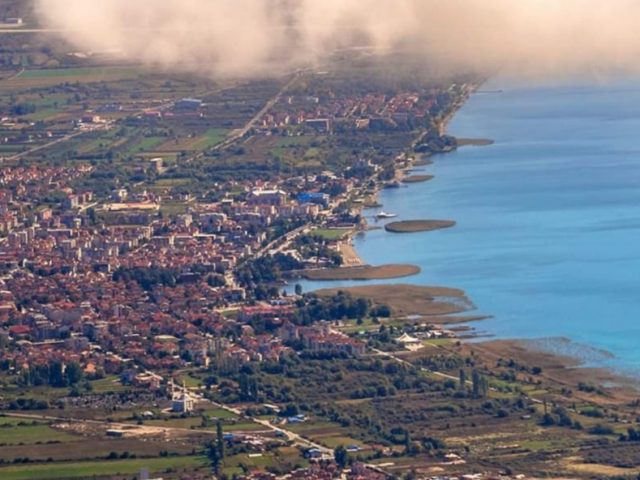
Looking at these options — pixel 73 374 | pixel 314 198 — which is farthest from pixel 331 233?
pixel 73 374

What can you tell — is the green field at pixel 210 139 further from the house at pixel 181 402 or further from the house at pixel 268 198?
the house at pixel 181 402

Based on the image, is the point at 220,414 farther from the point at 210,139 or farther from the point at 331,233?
the point at 210,139

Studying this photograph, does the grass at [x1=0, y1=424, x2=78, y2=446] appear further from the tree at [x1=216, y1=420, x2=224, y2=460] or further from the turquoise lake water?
the turquoise lake water

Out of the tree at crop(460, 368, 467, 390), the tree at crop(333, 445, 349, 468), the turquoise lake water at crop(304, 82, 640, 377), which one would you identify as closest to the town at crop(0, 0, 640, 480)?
the tree at crop(333, 445, 349, 468)

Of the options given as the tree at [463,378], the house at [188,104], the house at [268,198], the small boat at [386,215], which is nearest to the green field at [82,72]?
the house at [188,104]

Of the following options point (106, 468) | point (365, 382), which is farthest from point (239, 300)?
point (106, 468)
